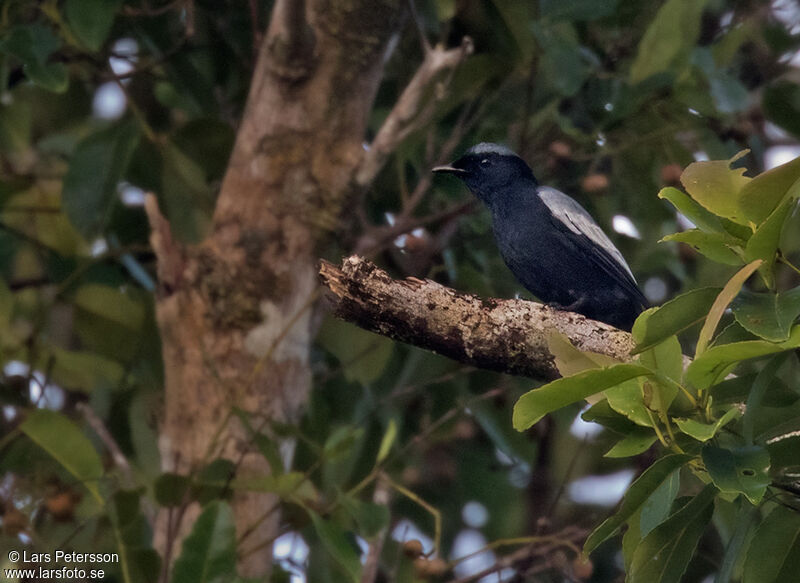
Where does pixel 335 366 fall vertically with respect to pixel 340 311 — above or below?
above

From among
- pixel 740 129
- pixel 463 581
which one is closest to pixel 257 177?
pixel 463 581

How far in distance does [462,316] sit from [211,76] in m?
2.99

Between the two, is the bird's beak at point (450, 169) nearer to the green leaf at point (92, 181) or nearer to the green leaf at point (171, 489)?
the green leaf at point (92, 181)

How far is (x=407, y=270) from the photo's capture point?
4.95 m

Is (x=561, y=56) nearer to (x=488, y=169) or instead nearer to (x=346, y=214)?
(x=488, y=169)

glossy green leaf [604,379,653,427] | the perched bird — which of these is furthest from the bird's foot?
glossy green leaf [604,379,653,427]

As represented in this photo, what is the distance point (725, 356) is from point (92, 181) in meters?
3.19

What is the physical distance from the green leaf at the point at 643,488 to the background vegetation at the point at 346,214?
1471 mm

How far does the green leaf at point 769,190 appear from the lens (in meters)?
2.15

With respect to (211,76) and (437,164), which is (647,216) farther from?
(211,76)

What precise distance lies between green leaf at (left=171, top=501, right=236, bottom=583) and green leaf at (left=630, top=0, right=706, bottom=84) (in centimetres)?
259

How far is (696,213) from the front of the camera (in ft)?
7.69

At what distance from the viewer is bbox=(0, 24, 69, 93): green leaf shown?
A: 4.30m

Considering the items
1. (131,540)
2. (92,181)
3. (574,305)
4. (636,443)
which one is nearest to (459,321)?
(636,443)
